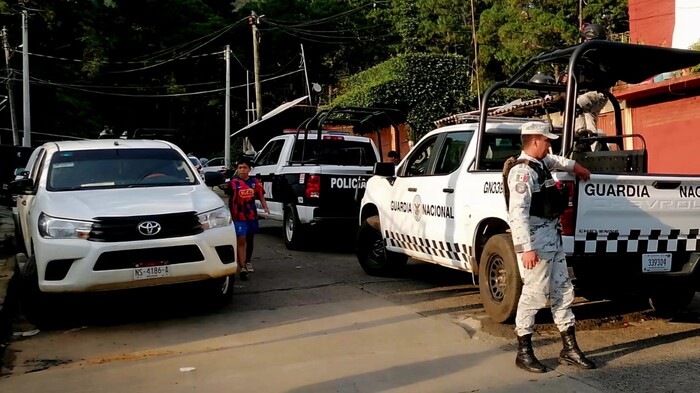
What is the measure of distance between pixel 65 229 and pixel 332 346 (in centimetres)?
263

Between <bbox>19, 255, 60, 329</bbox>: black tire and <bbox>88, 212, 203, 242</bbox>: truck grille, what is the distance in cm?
74

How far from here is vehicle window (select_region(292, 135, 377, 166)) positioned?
11.4 meters

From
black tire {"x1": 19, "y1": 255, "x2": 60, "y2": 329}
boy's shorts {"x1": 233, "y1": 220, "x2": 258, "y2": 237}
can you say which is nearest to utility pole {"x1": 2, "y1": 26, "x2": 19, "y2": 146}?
boy's shorts {"x1": 233, "y1": 220, "x2": 258, "y2": 237}

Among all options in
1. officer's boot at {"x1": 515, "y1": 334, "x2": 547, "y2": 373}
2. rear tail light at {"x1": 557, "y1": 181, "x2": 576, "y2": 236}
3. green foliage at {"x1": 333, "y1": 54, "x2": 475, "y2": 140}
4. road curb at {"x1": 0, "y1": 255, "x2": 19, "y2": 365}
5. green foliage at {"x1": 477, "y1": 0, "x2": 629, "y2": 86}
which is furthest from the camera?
green foliage at {"x1": 477, "y1": 0, "x2": 629, "y2": 86}

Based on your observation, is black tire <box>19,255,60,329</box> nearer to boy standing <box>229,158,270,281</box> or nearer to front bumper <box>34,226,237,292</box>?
front bumper <box>34,226,237,292</box>

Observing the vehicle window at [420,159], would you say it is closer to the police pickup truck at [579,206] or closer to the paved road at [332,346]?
the police pickup truck at [579,206]

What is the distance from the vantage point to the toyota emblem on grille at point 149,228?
6.01 metres

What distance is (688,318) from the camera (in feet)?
20.9

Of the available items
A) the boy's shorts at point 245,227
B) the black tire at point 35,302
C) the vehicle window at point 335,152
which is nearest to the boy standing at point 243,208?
the boy's shorts at point 245,227

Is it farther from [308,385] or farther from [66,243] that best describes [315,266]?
[308,385]

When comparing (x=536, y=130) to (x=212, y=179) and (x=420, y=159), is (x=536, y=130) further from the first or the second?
(x=212, y=179)

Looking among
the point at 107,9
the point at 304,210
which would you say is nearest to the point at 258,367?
the point at 304,210

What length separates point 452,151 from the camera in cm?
721

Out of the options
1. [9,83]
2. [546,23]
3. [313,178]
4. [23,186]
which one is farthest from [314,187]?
[9,83]
